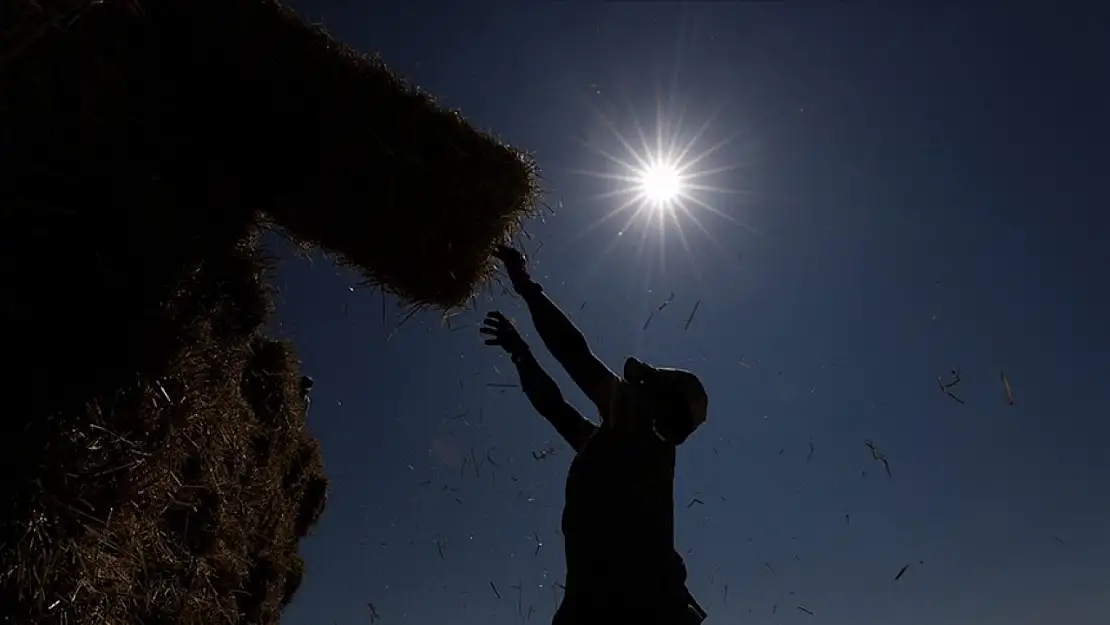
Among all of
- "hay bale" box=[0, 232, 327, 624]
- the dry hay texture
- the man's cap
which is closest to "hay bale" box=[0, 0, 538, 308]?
the dry hay texture

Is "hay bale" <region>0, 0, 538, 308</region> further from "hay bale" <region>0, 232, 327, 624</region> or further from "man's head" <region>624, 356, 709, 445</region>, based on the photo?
"man's head" <region>624, 356, 709, 445</region>

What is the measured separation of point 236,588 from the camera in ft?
11.8

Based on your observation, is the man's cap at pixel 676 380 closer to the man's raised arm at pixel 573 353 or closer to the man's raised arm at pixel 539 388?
the man's raised arm at pixel 573 353

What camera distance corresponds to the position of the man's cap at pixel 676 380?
10.1 feet

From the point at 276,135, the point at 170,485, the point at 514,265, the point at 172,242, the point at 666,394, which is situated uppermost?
the point at 514,265

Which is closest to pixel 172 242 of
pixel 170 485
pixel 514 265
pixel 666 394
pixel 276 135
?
pixel 276 135

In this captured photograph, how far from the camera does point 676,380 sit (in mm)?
3094

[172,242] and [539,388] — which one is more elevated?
[539,388]

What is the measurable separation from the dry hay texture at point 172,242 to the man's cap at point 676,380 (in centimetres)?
117

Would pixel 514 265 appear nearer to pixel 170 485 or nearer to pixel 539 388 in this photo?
pixel 539 388

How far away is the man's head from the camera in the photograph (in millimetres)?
3084

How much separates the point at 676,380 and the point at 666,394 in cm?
7

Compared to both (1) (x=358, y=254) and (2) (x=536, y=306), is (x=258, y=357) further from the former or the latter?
(2) (x=536, y=306)

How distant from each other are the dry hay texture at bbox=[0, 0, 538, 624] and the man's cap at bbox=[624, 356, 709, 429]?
1171mm
